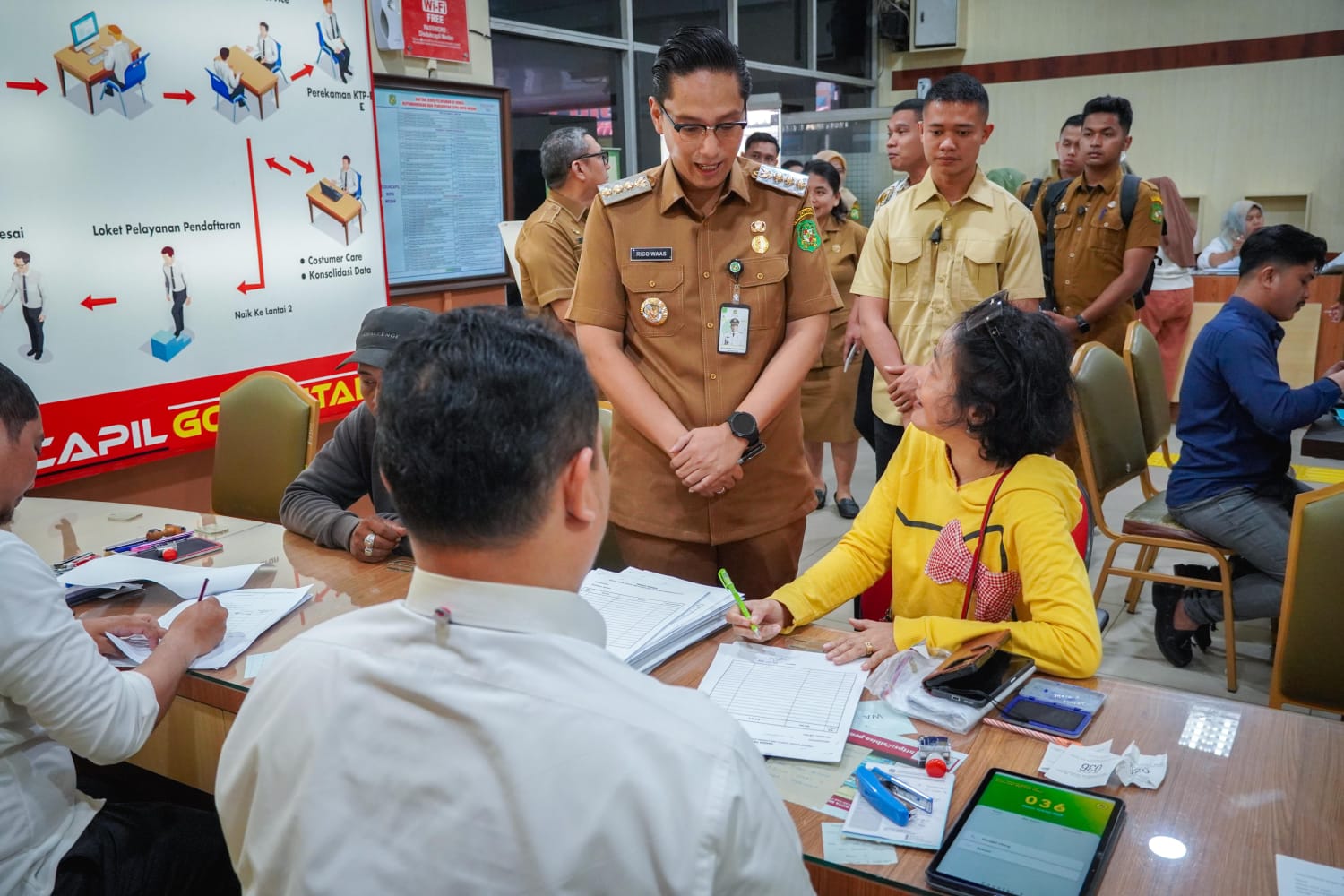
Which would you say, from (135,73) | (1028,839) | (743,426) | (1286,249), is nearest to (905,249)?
(1286,249)

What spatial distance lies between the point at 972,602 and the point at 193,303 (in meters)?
2.88

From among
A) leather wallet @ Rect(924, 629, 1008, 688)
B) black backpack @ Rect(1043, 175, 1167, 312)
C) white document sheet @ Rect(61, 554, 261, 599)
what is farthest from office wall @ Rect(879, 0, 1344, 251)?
white document sheet @ Rect(61, 554, 261, 599)

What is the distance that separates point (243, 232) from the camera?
3.59m

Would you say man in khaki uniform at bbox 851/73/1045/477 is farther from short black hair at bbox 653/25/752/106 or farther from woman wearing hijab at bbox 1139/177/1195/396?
woman wearing hijab at bbox 1139/177/1195/396

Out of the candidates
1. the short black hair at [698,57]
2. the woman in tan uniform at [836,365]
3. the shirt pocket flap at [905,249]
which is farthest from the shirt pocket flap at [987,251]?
the woman in tan uniform at [836,365]

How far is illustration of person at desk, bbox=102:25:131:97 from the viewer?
3.11 m

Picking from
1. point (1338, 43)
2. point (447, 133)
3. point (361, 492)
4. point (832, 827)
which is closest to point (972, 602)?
point (832, 827)

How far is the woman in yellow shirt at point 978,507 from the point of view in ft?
5.27

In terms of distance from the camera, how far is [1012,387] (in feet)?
5.57

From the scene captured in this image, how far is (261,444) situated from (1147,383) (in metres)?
2.90

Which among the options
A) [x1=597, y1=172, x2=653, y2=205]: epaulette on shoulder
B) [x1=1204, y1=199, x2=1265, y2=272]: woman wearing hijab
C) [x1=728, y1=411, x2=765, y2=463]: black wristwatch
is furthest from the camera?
[x1=1204, y1=199, x2=1265, y2=272]: woman wearing hijab

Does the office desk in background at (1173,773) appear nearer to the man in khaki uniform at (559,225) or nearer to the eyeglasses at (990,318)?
the eyeglasses at (990,318)

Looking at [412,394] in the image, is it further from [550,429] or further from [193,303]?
[193,303]

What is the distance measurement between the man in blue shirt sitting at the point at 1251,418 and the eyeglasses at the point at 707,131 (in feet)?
5.59
